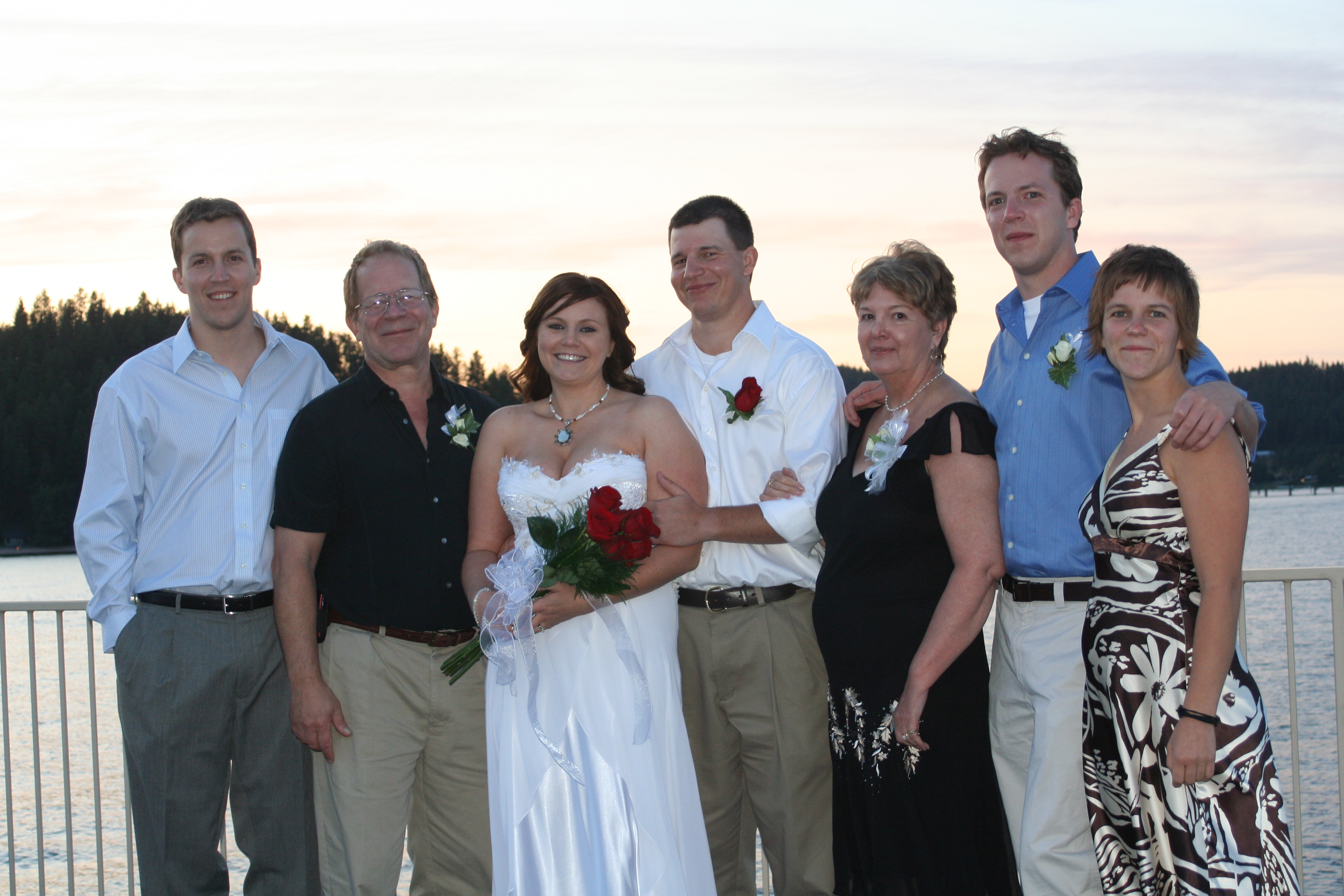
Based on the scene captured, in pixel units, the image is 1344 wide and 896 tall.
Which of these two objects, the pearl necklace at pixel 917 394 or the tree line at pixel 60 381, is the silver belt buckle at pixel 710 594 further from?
the tree line at pixel 60 381

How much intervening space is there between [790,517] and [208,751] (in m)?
2.36

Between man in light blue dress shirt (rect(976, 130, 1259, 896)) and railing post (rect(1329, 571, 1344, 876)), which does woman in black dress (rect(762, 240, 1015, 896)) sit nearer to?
man in light blue dress shirt (rect(976, 130, 1259, 896))

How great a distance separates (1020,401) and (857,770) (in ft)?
4.41

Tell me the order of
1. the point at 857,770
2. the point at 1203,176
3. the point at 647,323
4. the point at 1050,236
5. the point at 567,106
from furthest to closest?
1. the point at 1203,176
2. the point at 567,106
3. the point at 647,323
4. the point at 1050,236
5. the point at 857,770

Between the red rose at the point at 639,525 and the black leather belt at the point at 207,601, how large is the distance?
163 cm

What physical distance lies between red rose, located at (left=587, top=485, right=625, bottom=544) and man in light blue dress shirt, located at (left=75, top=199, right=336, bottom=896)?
1.57 meters

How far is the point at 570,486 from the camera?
3.53m

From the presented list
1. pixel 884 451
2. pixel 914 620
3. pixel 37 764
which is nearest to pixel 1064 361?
pixel 884 451

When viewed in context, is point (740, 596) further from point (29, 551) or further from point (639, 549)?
point (29, 551)

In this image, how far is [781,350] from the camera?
164 inches

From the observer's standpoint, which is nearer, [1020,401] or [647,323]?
[1020,401]

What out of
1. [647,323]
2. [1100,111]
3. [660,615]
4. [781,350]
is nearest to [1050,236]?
[781,350]

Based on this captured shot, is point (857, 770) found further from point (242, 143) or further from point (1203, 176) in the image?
point (1203, 176)

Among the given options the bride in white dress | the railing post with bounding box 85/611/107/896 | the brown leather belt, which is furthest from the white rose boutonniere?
the railing post with bounding box 85/611/107/896
